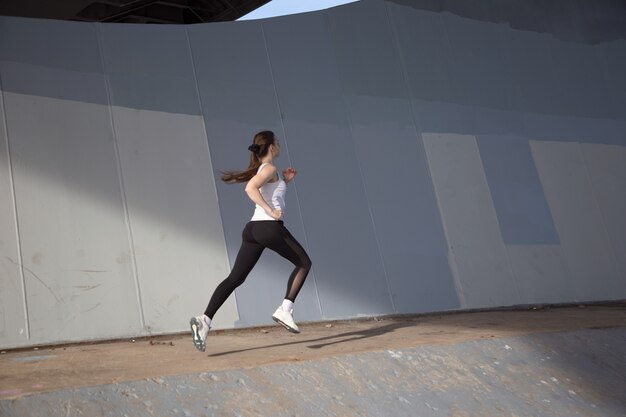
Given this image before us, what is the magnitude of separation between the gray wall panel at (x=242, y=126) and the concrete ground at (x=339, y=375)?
121cm

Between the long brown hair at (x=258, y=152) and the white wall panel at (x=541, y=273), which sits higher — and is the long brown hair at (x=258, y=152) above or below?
above

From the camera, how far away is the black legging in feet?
21.1

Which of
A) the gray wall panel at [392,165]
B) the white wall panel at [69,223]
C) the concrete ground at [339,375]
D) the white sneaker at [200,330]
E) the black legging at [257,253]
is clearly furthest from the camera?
the gray wall panel at [392,165]

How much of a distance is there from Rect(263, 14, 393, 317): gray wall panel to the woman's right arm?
373 centimetres

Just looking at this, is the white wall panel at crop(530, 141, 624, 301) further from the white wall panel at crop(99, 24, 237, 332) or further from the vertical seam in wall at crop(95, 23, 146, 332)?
the vertical seam in wall at crop(95, 23, 146, 332)

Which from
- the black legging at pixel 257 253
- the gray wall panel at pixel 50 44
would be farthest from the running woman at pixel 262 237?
the gray wall panel at pixel 50 44

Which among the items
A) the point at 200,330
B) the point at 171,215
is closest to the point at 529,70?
the point at 171,215

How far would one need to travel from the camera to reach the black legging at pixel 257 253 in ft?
21.1

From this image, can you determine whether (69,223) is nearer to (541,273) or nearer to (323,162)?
(323,162)

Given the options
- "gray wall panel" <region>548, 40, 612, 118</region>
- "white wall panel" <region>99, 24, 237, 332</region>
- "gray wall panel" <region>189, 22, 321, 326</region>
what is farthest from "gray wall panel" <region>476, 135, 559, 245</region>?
"white wall panel" <region>99, 24, 237, 332</region>

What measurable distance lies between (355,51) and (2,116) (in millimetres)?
5194

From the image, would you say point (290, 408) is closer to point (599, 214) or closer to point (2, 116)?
point (2, 116)

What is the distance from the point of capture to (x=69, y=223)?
28.6 feet

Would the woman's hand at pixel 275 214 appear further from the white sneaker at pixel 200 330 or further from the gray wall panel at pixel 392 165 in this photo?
the gray wall panel at pixel 392 165
